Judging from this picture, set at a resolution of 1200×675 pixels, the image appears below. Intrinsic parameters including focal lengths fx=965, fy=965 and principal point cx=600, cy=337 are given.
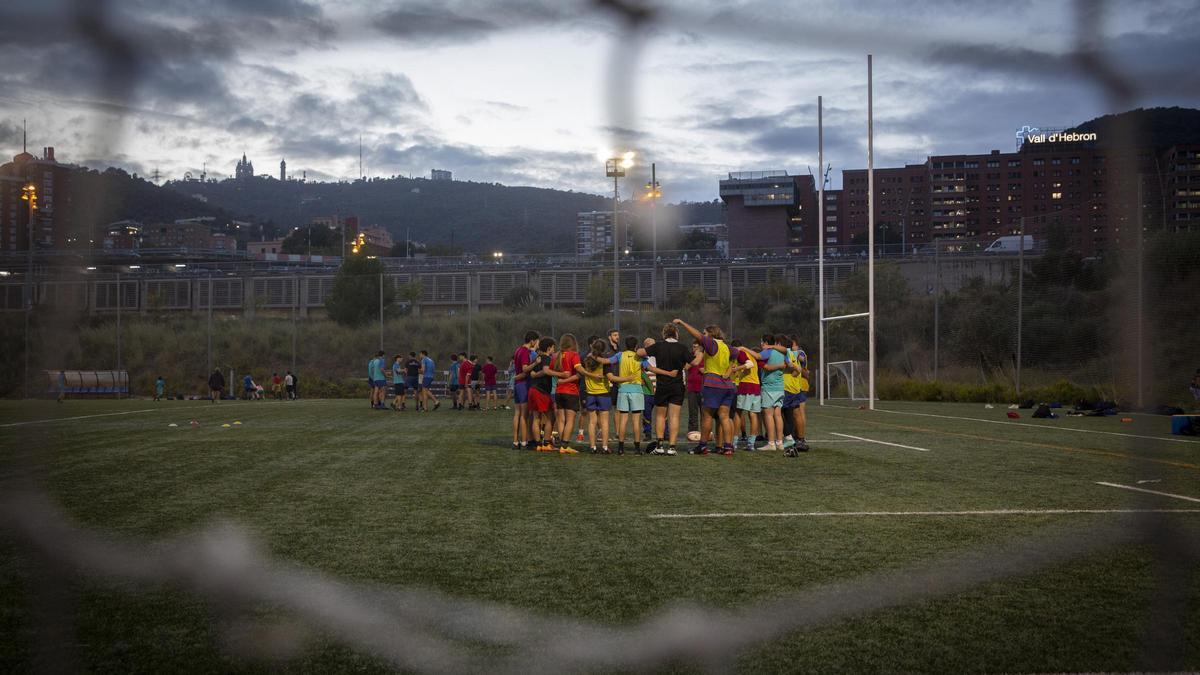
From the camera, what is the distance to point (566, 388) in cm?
1418

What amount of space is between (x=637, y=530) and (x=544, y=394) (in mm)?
7333

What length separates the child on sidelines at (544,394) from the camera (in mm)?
13930

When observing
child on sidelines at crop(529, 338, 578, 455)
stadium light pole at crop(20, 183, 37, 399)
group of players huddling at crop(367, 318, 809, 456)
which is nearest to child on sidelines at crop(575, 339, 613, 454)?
group of players huddling at crop(367, 318, 809, 456)

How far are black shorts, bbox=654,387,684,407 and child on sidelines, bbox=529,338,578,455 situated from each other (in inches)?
→ 55.1

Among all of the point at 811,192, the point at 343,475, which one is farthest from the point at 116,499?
the point at 811,192

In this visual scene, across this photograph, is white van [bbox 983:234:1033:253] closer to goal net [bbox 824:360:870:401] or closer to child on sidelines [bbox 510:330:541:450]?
goal net [bbox 824:360:870:401]

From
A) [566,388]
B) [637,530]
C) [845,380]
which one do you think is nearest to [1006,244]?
[845,380]

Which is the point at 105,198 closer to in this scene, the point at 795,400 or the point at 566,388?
the point at 566,388

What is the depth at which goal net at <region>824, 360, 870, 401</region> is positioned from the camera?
34969 millimetres

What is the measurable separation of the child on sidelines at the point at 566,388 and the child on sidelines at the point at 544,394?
0.10m

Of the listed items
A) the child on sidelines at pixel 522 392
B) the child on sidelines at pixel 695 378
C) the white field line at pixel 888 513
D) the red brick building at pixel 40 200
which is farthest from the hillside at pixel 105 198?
the child on sidelines at pixel 695 378

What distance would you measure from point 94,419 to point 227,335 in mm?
20467

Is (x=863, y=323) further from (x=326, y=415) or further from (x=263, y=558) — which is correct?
(x=263, y=558)

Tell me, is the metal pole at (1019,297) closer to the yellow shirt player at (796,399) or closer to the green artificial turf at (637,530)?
the green artificial turf at (637,530)
